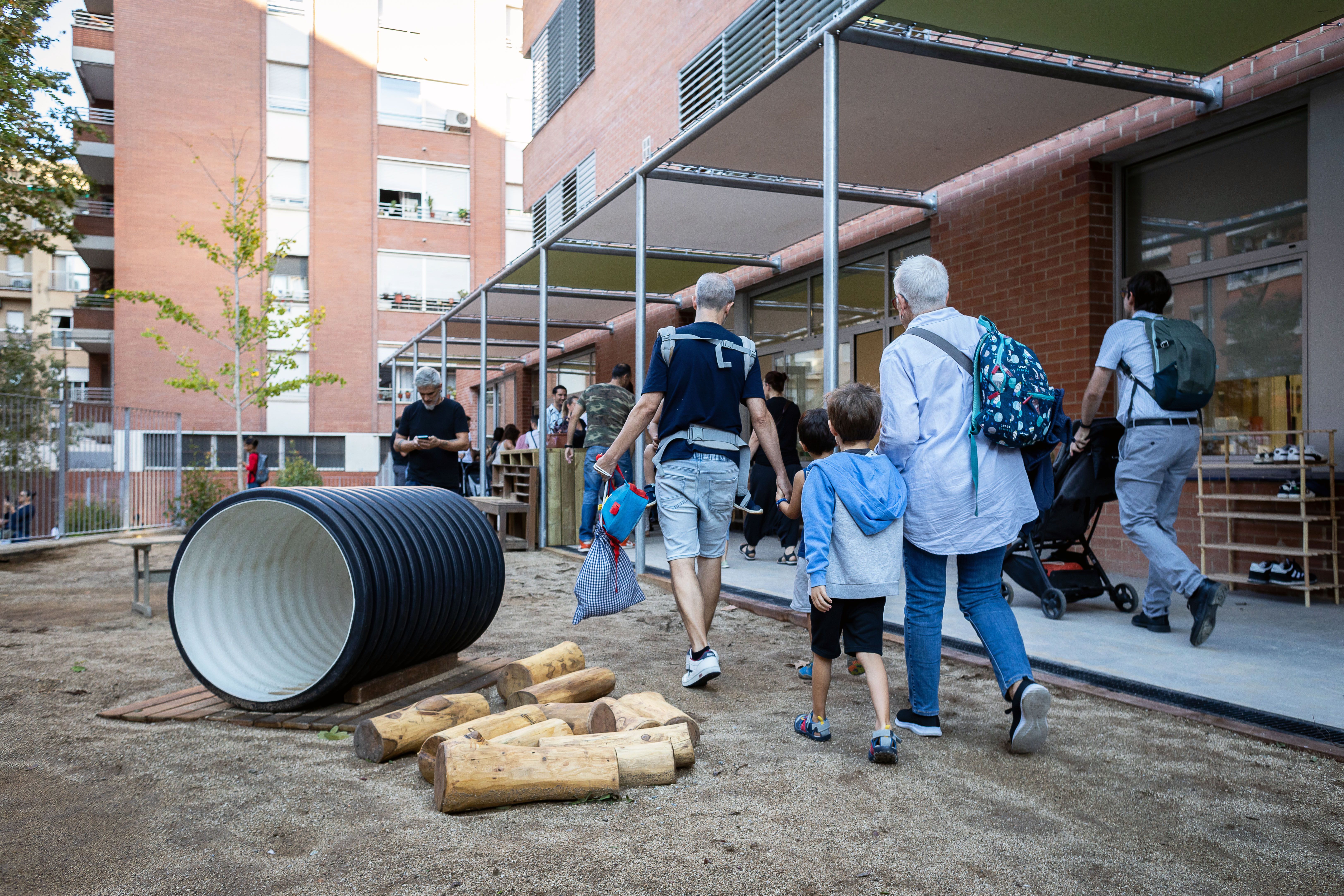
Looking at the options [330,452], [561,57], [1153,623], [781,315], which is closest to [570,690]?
[1153,623]

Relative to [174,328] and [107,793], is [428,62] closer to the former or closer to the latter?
[174,328]

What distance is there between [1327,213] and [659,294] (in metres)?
8.72

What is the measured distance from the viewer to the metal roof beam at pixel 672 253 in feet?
33.4

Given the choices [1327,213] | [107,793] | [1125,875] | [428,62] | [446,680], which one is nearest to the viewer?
[1125,875]

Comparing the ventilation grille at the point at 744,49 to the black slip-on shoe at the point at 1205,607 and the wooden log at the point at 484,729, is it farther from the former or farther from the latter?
the wooden log at the point at 484,729

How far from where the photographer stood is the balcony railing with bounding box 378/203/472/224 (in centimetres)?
2923

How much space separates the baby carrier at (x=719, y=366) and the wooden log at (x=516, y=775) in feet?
5.33

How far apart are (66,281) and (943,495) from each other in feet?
172

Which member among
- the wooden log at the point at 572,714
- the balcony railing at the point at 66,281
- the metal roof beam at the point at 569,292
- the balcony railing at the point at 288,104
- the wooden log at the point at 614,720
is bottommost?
the wooden log at the point at 572,714

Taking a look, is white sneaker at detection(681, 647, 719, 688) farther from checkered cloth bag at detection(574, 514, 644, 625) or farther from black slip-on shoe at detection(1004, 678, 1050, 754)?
black slip-on shoe at detection(1004, 678, 1050, 754)

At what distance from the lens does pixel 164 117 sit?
87.9 ft

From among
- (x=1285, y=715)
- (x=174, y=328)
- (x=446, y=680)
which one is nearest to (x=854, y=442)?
(x=1285, y=715)

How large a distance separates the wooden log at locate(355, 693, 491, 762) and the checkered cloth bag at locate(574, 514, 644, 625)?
0.73 metres

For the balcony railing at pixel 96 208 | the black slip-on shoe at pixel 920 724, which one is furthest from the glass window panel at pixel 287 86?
the black slip-on shoe at pixel 920 724
